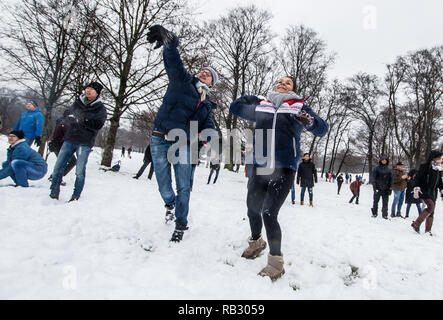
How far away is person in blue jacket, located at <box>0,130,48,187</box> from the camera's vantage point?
4.53 m

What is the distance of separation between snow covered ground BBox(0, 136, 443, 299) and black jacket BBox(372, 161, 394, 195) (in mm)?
4926

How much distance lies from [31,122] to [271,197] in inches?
249

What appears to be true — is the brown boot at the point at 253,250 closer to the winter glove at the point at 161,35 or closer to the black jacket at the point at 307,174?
the winter glove at the point at 161,35

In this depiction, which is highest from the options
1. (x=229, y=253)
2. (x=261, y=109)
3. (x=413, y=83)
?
(x=413, y=83)

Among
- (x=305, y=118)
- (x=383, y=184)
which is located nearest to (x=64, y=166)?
(x=305, y=118)

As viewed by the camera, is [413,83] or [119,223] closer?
[119,223]

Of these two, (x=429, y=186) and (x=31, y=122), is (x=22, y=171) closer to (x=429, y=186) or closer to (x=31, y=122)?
(x=31, y=122)

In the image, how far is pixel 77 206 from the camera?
366 cm

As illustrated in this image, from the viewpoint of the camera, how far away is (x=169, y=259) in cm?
252

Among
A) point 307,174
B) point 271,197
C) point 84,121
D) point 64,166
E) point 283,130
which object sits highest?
point 84,121

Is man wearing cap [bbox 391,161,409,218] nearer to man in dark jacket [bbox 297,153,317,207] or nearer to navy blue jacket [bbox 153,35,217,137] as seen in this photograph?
man in dark jacket [bbox 297,153,317,207]
